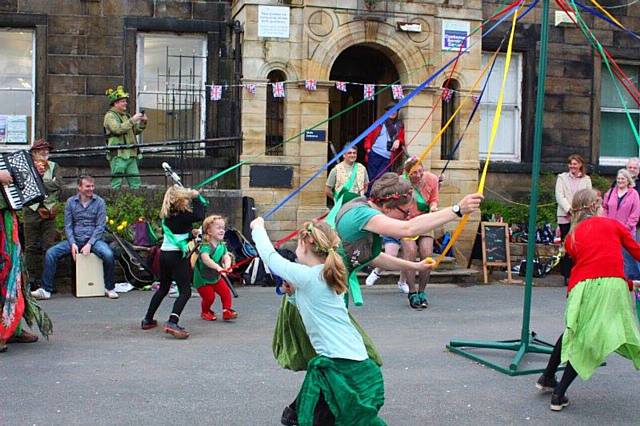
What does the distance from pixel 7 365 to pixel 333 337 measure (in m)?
3.85

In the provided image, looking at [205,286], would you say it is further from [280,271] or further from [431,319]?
[280,271]

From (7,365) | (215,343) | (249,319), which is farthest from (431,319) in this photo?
(7,365)

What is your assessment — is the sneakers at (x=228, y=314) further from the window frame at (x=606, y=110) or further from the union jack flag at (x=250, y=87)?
the window frame at (x=606, y=110)

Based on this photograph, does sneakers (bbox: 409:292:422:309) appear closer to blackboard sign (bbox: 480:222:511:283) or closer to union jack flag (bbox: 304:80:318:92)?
blackboard sign (bbox: 480:222:511:283)

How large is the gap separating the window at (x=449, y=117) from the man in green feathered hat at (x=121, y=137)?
5.04m

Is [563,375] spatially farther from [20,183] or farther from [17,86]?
[17,86]

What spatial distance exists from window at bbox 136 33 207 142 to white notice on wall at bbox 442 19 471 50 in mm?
4157

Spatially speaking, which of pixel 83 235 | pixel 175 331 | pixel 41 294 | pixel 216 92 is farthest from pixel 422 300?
pixel 216 92

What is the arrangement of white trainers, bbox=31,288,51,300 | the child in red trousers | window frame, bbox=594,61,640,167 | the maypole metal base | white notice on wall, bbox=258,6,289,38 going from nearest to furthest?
the maypole metal base
the child in red trousers
white trainers, bbox=31,288,51,300
white notice on wall, bbox=258,6,289,38
window frame, bbox=594,61,640,167

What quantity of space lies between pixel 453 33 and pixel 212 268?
7.22 m

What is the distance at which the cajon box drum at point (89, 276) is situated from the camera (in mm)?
11414

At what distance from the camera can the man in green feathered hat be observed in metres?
13.4

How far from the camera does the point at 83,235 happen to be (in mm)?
11562

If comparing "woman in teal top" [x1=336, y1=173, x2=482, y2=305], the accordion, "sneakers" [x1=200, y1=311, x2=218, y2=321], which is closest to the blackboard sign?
"sneakers" [x1=200, y1=311, x2=218, y2=321]
